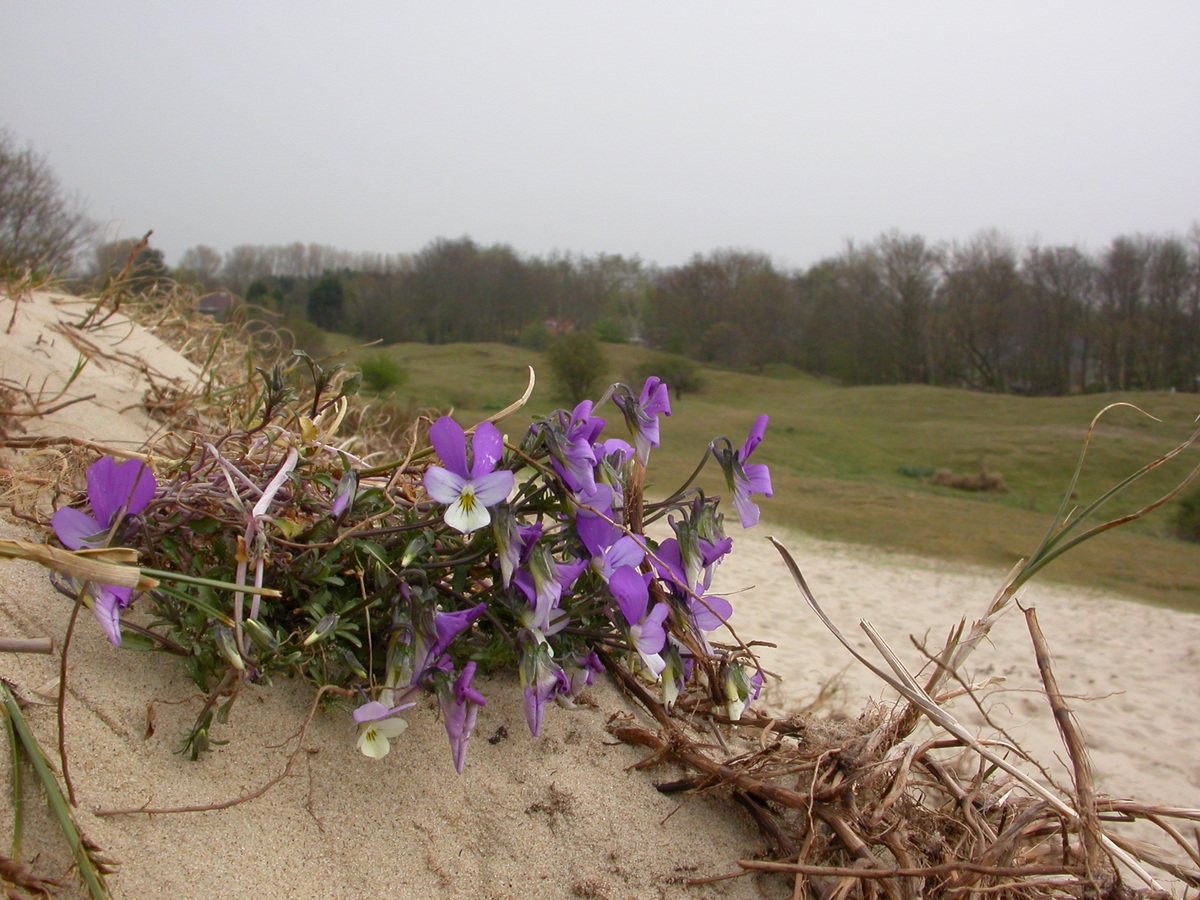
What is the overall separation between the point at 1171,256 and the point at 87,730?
5679 cm

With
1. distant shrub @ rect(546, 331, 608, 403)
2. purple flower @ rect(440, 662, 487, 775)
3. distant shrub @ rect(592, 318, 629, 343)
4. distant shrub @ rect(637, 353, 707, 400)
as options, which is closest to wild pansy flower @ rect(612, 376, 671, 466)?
purple flower @ rect(440, 662, 487, 775)

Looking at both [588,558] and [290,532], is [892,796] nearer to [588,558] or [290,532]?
[588,558]

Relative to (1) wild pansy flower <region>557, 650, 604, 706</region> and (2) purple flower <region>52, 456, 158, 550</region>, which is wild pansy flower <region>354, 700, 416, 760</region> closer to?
(1) wild pansy flower <region>557, 650, 604, 706</region>

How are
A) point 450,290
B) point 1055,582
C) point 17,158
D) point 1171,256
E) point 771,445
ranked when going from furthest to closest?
point 450,290
point 1171,256
point 771,445
point 17,158
point 1055,582

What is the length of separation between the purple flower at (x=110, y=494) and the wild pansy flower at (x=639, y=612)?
73cm

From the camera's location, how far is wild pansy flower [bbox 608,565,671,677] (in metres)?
1.26

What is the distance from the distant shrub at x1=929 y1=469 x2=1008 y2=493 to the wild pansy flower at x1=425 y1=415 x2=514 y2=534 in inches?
962

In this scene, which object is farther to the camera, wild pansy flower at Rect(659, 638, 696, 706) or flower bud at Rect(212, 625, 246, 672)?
wild pansy flower at Rect(659, 638, 696, 706)

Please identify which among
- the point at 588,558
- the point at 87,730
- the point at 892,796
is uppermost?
the point at 588,558

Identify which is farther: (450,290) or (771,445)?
(450,290)

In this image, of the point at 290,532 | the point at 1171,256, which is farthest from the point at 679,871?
the point at 1171,256

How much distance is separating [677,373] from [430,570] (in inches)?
1690

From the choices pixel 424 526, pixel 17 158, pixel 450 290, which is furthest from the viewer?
pixel 450 290

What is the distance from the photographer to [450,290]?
56.5m
